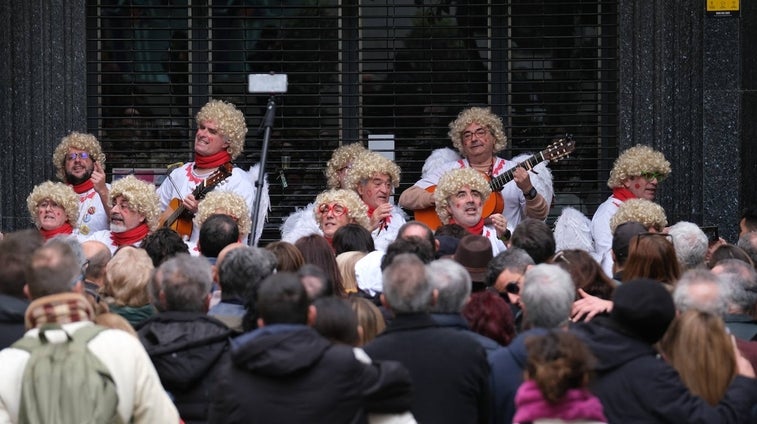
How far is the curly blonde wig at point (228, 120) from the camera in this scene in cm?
1042

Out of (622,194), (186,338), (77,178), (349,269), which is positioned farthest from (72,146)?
(186,338)

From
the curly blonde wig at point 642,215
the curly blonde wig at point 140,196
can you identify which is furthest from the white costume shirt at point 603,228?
the curly blonde wig at point 140,196

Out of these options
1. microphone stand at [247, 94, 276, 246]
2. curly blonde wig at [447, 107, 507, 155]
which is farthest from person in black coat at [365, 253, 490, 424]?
curly blonde wig at [447, 107, 507, 155]

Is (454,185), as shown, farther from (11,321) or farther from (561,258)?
(11,321)

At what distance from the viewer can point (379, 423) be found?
5.16 metres

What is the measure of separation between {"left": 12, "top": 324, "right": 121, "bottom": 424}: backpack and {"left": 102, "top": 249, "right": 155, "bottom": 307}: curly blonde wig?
135cm

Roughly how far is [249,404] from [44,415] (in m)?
0.72

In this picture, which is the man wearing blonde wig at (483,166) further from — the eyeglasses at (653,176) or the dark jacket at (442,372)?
the dark jacket at (442,372)

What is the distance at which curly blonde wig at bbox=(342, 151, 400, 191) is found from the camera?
401 inches

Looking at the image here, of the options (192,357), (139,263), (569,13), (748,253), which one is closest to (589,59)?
(569,13)

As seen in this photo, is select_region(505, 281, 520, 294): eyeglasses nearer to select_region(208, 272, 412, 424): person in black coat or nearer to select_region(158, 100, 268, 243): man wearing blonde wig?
select_region(208, 272, 412, 424): person in black coat

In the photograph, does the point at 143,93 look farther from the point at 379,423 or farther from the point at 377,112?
the point at 379,423

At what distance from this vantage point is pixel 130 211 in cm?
985

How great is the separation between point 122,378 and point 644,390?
1.91m
